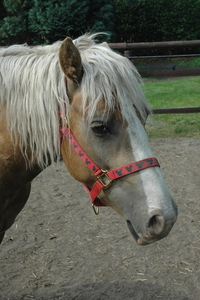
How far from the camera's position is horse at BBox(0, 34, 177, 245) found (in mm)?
1483

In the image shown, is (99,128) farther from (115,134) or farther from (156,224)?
(156,224)

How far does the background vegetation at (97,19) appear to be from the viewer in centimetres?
1129

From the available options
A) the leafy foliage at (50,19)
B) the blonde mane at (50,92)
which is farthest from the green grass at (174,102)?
the leafy foliage at (50,19)

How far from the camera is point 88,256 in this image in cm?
290

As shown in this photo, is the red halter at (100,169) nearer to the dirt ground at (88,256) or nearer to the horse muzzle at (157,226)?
the horse muzzle at (157,226)

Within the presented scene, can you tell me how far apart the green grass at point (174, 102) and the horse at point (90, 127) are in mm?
2759

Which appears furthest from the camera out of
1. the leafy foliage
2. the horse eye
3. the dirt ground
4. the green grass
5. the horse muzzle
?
the leafy foliage

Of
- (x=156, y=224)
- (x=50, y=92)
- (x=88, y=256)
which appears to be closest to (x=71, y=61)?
(x=50, y=92)

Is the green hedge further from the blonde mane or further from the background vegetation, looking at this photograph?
the blonde mane

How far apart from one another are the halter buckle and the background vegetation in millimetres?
8136

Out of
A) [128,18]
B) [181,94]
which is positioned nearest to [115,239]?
[181,94]

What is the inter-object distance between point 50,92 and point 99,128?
32 cm

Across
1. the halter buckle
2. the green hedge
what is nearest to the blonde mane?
the halter buckle

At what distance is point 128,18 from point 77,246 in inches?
584
